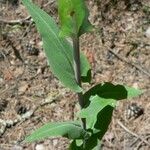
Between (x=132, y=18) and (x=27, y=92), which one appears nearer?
(x=27, y=92)

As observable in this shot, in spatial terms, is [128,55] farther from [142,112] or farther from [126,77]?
[142,112]

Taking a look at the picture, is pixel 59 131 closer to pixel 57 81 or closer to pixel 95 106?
pixel 95 106

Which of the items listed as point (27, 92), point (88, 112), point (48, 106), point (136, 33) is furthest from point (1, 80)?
point (88, 112)

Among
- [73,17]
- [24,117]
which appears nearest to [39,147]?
[24,117]

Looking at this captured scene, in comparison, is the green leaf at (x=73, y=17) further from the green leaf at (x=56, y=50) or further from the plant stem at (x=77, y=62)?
the green leaf at (x=56, y=50)

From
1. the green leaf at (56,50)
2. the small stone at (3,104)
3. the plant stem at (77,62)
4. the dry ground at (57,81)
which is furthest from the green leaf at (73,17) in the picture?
the small stone at (3,104)
